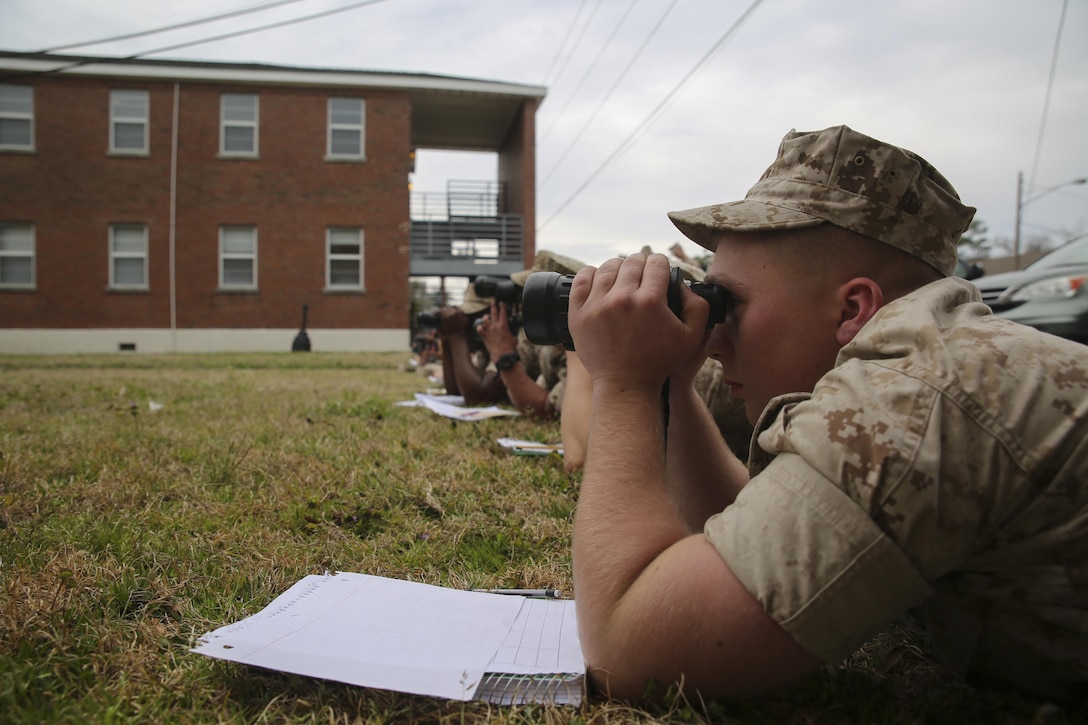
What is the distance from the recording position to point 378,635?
125 cm

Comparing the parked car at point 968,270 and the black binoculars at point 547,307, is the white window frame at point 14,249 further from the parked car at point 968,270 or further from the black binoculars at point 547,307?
the black binoculars at point 547,307

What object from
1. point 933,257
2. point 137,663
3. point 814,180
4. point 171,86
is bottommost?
point 137,663

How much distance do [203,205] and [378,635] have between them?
1681 centimetres

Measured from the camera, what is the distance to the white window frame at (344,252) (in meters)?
16.5

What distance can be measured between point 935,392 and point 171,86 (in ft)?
60.6

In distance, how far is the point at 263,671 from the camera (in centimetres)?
118

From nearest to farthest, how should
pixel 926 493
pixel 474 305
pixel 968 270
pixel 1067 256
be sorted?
pixel 926 493
pixel 474 305
pixel 1067 256
pixel 968 270

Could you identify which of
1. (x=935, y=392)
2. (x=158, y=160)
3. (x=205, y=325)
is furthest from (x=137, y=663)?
(x=158, y=160)

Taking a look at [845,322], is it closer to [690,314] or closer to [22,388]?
[690,314]

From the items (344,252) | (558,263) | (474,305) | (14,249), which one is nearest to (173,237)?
(14,249)

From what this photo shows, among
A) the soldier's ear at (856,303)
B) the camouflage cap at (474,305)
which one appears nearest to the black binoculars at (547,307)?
the soldier's ear at (856,303)

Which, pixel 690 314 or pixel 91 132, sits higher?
pixel 91 132

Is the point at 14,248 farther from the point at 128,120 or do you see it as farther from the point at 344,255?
the point at 344,255

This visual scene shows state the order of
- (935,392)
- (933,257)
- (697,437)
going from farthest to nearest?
(697,437) → (933,257) → (935,392)
